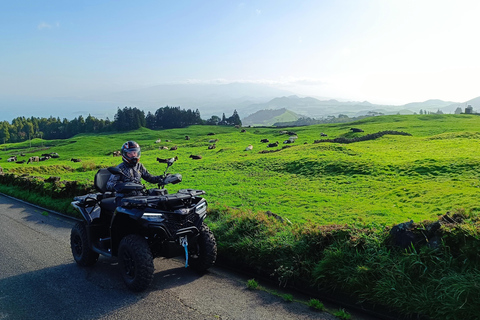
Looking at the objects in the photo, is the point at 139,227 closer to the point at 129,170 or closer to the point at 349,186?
the point at 129,170

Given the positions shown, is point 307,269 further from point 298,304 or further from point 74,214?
point 74,214

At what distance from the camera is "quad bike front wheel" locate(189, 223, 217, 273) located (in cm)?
816

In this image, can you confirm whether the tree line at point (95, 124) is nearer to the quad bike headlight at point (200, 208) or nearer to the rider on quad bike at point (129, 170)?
the rider on quad bike at point (129, 170)

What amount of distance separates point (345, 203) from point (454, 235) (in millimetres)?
10089

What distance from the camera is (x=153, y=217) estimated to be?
7281 mm

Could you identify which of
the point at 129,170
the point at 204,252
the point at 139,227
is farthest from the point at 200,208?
the point at 129,170

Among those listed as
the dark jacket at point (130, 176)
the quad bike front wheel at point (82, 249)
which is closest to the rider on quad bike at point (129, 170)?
the dark jacket at point (130, 176)

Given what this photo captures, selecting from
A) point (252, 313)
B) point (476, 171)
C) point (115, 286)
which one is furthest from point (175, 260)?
point (476, 171)

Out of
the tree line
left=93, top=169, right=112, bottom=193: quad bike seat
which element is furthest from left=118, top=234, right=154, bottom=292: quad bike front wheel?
the tree line

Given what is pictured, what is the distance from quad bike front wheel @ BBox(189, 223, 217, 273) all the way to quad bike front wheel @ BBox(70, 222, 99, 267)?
9.25ft

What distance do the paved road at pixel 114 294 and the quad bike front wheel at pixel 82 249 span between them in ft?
0.63

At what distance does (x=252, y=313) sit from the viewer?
6.45 meters

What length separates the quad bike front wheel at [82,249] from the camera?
29.6 ft

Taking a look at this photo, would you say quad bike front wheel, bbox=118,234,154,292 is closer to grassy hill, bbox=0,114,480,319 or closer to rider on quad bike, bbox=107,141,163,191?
rider on quad bike, bbox=107,141,163,191
